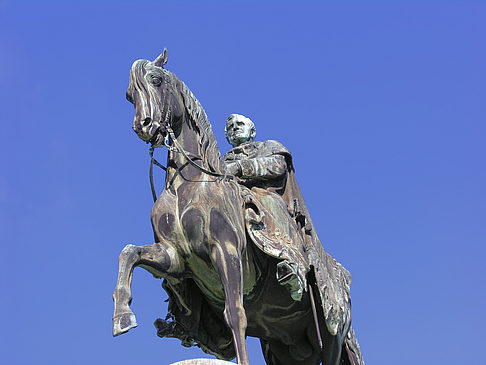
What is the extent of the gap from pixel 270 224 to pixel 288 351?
6.79ft

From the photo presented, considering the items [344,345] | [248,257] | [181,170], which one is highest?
[181,170]

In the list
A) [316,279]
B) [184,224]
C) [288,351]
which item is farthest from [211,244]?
[288,351]

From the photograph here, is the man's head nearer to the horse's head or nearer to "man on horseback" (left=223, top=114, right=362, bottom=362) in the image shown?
"man on horseback" (left=223, top=114, right=362, bottom=362)

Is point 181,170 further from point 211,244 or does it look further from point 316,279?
point 316,279

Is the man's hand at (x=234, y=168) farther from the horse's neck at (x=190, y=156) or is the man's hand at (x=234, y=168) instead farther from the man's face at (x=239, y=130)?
the man's face at (x=239, y=130)

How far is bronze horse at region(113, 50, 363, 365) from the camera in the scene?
13297 mm

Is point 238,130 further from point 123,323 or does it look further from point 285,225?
point 123,323

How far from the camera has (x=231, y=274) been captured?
43.4ft

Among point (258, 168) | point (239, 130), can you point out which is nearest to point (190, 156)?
point (258, 168)

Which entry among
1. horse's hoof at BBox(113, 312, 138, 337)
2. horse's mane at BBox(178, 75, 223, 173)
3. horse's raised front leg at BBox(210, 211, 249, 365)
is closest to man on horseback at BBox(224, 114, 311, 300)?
horse's mane at BBox(178, 75, 223, 173)

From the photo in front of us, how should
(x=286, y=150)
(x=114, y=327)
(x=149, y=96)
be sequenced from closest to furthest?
(x=114, y=327) → (x=149, y=96) → (x=286, y=150)

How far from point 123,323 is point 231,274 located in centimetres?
137

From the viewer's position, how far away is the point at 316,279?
14.0 metres

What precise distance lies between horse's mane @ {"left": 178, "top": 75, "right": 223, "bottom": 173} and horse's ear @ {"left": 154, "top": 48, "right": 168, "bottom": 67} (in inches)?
12.5
